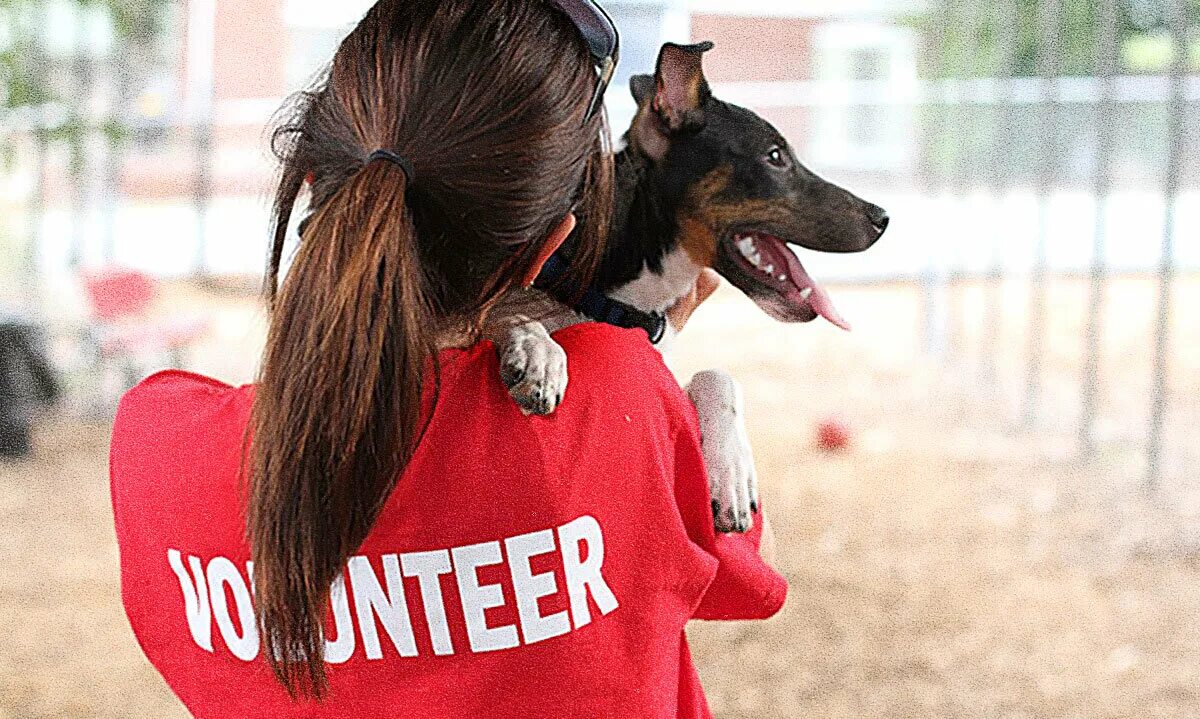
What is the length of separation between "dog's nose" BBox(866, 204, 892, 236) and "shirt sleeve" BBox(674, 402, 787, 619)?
0.74ft

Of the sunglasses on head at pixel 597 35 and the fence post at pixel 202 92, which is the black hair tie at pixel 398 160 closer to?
the sunglasses on head at pixel 597 35

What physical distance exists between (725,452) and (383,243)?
0.83ft

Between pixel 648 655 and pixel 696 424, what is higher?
pixel 696 424

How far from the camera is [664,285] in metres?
1.01

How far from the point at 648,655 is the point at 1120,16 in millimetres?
2487

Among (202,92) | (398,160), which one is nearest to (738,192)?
(398,160)

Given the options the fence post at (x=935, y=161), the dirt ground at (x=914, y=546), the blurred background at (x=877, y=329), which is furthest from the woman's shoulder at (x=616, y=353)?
the fence post at (x=935, y=161)

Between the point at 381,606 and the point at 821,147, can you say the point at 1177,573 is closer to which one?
the point at 821,147

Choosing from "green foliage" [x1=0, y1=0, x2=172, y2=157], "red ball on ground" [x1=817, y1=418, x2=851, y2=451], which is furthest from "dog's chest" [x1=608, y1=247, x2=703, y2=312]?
"green foliage" [x1=0, y1=0, x2=172, y2=157]

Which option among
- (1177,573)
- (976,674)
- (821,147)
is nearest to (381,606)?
(976,674)

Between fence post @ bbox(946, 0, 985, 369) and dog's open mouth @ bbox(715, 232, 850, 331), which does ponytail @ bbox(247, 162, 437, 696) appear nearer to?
dog's open mouth @ bbox(715, 232, 850, 331)

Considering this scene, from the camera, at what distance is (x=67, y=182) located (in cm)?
414

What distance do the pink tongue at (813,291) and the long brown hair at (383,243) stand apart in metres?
0.22

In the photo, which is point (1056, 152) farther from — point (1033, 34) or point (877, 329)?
point (877, 329)
